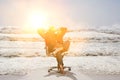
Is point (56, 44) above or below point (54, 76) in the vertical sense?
above

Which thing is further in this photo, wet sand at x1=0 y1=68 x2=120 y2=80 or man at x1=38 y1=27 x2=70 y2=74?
man at x1=38 y1=27 x2=70 y2=74

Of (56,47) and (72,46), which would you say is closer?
(56,47)

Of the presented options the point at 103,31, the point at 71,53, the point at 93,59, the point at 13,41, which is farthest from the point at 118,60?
the point at 103,31

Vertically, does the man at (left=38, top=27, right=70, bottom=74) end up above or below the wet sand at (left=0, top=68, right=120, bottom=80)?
above

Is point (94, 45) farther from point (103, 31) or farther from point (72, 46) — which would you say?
point (103, 31)

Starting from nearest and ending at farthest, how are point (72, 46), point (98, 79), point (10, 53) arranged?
point (98, 79)
point (10, 53)
point (72, 46)

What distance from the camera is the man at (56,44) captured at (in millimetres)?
14812

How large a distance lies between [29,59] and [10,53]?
2.31m

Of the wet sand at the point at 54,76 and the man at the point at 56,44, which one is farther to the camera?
the man at the point at 56,44

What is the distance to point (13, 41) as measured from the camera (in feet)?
89.2

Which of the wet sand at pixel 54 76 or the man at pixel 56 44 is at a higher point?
the man at pixel 56 44

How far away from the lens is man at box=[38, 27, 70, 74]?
14.8 m

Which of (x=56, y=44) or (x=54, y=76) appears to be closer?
(x=54, y=76)

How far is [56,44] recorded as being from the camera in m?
15.0
